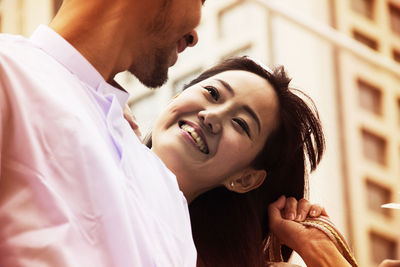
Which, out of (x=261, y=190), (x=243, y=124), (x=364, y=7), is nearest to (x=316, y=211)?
(x=261, y=190)

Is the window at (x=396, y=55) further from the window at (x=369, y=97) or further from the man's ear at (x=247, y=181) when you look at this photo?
the man's ear at (x=247, y=181)

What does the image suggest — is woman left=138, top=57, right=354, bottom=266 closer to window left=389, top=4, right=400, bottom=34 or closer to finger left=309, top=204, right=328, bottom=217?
finger left=309, top=204, right=328, bottom=217

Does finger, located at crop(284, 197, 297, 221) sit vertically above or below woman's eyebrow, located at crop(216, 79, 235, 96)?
below

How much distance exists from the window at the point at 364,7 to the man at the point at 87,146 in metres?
9.44

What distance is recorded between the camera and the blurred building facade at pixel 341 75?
8312 millimetres

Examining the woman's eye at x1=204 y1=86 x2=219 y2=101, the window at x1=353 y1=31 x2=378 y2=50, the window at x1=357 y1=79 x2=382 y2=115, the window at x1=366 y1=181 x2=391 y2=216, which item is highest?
the woman's eye at x1=204 y1=86 x2=219 y2=101

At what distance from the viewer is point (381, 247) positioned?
1039 centimetres

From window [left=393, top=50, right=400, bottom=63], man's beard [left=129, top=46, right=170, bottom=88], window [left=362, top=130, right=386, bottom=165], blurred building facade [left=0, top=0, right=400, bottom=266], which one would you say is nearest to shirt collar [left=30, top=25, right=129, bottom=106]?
man's beard [left=129, top=46, right=170, bottom=88]

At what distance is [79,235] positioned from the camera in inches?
41.6

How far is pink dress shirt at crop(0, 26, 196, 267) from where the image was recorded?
3.34 ft

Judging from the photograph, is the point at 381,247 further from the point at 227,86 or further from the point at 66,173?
the point at 66,173

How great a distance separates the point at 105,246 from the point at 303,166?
118 centimetres

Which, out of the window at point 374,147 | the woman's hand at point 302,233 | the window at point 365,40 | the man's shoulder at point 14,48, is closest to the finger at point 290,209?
the woman's hand at point 302,233

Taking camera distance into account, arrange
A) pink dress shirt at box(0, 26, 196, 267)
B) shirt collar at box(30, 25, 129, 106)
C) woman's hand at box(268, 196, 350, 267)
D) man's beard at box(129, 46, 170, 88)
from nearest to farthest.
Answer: pink dress shirt at box(0, 26, 196, 267), shirt collar at box(30, 25, 129, 106), man's beard at box(129, 46, 170, 88), woman's hand at box(268, 196, 350, 267)
